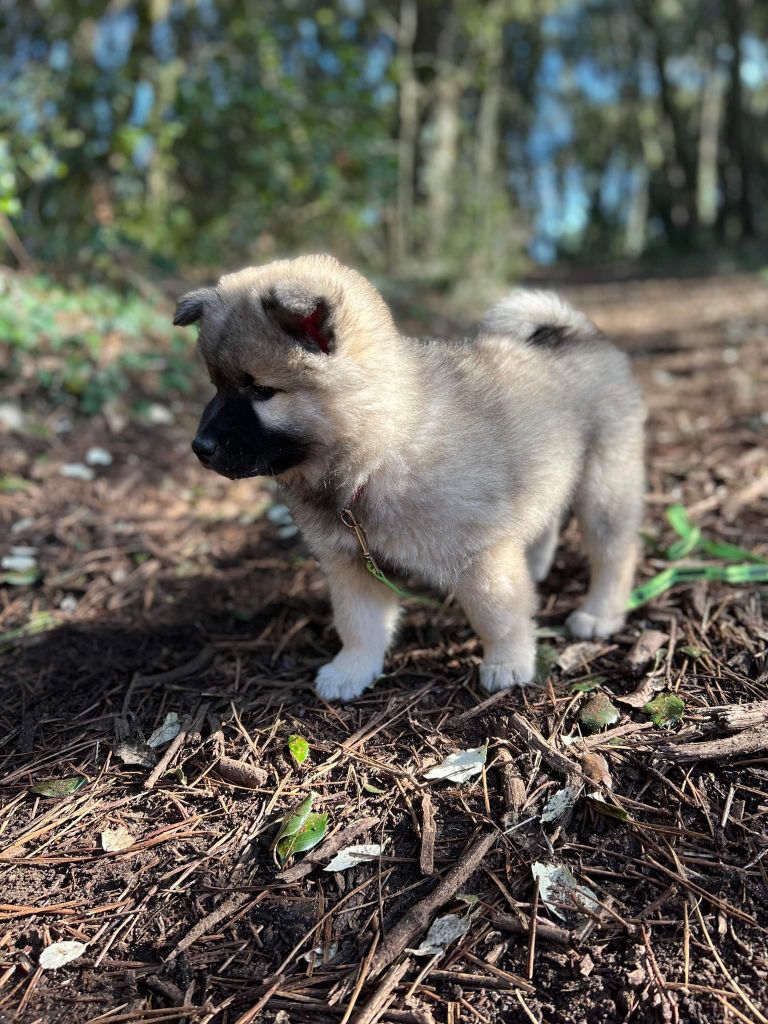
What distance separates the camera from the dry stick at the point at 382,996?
1.95m

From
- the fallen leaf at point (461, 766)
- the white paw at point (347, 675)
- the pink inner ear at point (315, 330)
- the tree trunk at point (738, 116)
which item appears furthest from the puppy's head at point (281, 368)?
the tree trunk at point (738, 116)

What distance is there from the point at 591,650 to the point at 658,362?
6573 mm

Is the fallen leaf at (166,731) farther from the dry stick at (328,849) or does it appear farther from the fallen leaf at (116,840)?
the dry stick at (328,849)

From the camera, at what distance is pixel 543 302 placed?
3713mm

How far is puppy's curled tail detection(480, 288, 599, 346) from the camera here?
3.67 metres

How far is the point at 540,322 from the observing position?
3697 millimetres

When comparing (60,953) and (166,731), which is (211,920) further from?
(166,731)

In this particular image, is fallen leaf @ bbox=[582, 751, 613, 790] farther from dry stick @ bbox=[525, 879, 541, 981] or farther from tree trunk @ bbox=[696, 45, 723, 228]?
tree trunk @ bbox=[696, 45, 723, 228]

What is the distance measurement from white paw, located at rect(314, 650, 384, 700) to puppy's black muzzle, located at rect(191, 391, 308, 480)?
0.97 meters

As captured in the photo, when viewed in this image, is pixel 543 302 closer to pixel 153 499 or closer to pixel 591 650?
pixel 591 650

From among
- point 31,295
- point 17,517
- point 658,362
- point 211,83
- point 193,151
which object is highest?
point 211,83

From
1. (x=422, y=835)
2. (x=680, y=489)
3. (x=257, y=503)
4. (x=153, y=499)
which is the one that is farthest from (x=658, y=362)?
(x=422, y=835)

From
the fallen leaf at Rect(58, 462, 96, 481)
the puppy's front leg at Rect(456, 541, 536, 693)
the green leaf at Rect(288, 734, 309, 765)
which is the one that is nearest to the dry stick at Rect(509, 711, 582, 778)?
the puppy's front leg at Rect(456, 541, 536, 693)

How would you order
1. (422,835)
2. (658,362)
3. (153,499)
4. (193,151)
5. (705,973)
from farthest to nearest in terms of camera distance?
(193,151) < (658,362) < (153,499) < (422,835) < (705,973)
